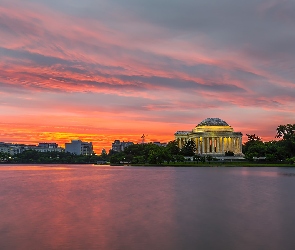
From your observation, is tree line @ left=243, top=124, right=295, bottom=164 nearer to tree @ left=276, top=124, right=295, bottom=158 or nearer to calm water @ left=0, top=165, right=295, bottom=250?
tree @ left=276, top=124, right=295, bottom=158

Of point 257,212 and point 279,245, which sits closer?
point 279,245

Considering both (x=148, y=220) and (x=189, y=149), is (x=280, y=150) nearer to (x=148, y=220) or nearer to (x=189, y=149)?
(x=189, y=149)

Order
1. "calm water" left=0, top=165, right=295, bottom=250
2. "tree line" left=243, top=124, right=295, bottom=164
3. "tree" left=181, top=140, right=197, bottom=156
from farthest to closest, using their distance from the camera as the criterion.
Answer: "tree" left=181, top=140, right=197, bottom=156, "tree line" left=243, top=124, right=295, bottom=164, "calm water" left=0, top=165, right=295, bottom=250

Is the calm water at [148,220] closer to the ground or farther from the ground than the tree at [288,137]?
closer to the ground

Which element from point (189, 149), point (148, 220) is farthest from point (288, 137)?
point (148, 220)

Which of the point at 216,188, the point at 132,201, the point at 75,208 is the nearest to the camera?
the point at 75,208

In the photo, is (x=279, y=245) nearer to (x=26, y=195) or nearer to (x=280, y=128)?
(x=26, y=195)

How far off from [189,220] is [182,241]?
7.52 meters

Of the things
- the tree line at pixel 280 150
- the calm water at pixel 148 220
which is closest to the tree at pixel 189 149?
the tree line at pixel 280 150

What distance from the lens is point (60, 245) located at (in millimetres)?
26922

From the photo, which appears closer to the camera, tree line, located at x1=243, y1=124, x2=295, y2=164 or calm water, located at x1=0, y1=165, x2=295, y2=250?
calm water, located at x1=0, y1=165, x2=295, y2=250

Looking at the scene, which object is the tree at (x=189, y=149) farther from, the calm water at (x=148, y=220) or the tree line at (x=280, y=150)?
the calm water at (x=148, y=220)

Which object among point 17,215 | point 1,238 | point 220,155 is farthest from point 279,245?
point 220,155

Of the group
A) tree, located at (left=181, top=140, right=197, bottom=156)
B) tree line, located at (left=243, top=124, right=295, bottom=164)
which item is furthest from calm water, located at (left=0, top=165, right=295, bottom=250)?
tree, located at (left=181, top=140, right=197, bottom=156)
